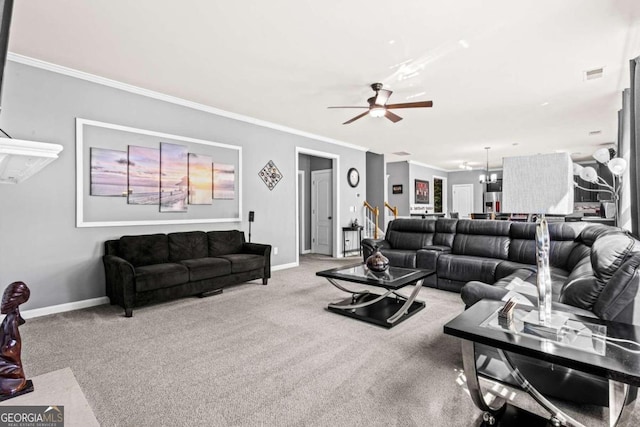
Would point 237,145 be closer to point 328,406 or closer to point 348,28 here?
point 348,28

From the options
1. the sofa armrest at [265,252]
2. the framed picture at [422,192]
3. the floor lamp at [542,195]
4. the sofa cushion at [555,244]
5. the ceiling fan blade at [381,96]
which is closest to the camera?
the floor lamp at [542,195]

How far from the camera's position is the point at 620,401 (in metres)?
1.35

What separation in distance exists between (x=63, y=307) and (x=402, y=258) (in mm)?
4301

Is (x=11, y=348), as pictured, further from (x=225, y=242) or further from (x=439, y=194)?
(x=439, y=194)

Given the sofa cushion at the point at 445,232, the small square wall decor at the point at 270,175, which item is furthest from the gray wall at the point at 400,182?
the small square wall decor at the point at 270,175

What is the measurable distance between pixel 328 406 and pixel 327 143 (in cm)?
585

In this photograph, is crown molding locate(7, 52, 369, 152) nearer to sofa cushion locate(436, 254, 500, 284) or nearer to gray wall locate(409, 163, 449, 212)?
Result: sofa cushion locate(436, 254, 500, 284)

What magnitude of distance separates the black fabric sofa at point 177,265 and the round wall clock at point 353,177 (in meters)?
3.45

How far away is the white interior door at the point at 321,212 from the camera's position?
307 inches

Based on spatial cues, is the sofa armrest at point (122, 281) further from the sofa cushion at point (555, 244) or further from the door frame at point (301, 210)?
the door frame at point (301, 210)

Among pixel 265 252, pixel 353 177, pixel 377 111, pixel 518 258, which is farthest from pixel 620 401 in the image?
pixel 353 177

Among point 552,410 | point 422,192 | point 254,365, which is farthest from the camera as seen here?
point 422,192

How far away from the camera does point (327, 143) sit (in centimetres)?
714

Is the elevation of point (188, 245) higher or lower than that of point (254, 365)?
higher
